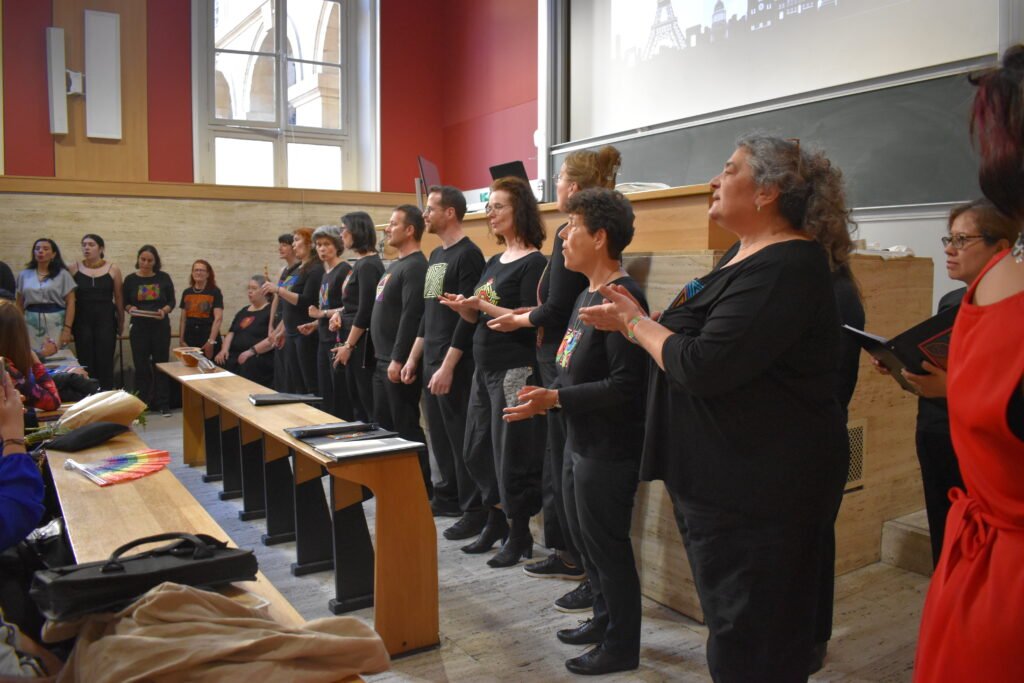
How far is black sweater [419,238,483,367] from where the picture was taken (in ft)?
11.8

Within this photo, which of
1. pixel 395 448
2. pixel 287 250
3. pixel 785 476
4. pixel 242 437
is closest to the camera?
pixel 785 476

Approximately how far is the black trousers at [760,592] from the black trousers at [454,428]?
1.91 meters

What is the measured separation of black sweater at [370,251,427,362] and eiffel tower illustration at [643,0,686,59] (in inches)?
116

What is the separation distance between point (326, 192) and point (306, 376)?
3851mm

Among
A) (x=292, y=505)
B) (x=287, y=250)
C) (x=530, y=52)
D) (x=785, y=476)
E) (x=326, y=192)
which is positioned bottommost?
(x=292, y=505)

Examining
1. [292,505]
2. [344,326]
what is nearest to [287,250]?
[344,326]

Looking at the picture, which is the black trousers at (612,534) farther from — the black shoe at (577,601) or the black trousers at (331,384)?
the black trousers at (331,384)

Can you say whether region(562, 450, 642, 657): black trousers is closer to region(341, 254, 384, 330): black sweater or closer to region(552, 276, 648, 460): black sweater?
region(552, 276, 648, 460): black sweater

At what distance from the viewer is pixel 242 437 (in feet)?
13.3

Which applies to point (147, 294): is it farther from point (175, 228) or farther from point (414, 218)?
point (414, 218)

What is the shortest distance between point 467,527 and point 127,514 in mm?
1773

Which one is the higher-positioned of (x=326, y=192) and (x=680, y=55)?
(x=680, y=55)

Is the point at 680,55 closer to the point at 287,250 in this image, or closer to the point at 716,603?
the point at 287,250

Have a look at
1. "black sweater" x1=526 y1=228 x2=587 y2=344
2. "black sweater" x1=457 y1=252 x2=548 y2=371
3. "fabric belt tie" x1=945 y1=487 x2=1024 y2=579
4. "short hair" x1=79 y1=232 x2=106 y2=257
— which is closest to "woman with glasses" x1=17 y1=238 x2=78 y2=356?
"short hair" x1=79 y1=232 x2=106 y2=257
